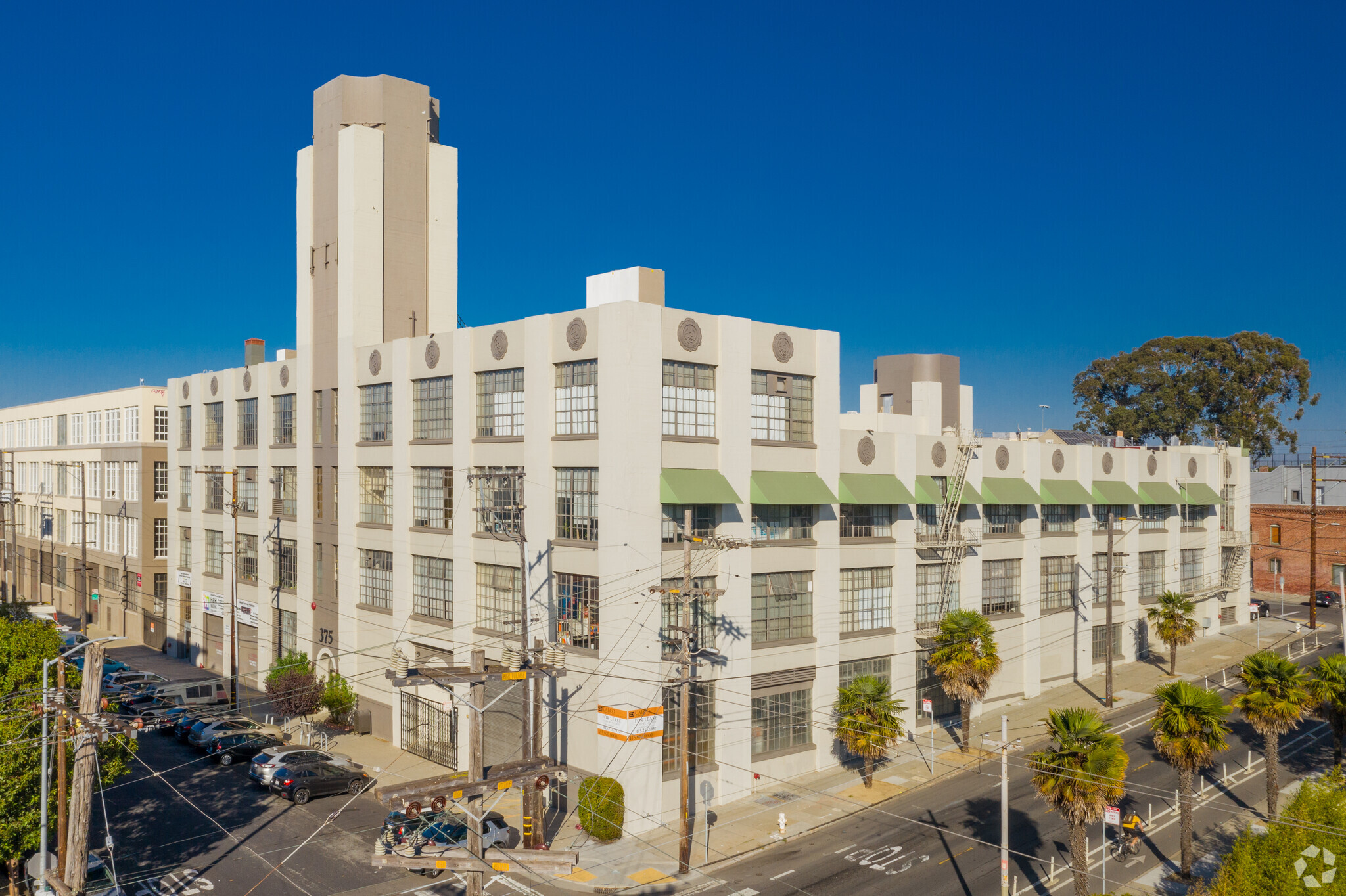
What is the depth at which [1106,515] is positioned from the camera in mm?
60250

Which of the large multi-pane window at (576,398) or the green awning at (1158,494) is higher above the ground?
the large multi-pane window at (576,398)

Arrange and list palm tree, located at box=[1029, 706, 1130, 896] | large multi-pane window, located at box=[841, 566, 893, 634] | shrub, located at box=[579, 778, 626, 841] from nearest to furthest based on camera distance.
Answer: palm tree, located at box=[1029, 706, 1130, 896], shrub, located at box=[579, 778, 626, 841], large multi-pane window, located at box=[841, 566, 893, 634]

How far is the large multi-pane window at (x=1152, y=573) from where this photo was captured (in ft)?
204

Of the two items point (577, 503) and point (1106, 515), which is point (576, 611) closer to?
point (577, 503)

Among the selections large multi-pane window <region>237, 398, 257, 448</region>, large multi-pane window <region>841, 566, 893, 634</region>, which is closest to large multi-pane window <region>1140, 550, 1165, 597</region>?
large multi-pane window <region>841, 566, 893, 634</region>

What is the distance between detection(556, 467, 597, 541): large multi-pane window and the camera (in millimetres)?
37594

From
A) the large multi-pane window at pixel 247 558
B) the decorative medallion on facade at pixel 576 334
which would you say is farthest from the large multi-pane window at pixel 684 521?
the large multi-pane window at pixel 247 558

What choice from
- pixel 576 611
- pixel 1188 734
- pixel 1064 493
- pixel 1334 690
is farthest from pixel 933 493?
pixel 576 611

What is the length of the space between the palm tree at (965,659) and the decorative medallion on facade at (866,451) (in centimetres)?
798

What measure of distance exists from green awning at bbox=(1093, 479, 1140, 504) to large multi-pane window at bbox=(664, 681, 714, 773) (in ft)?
95.5

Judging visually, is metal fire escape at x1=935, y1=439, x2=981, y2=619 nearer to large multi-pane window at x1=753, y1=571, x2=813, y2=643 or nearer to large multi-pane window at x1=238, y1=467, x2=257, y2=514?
large multi-pane window at x1=753, y1=571, x2=813, y2=643

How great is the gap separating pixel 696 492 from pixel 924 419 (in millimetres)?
22337

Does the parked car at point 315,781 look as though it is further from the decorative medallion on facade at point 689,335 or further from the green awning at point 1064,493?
the green awning at point 1064,493

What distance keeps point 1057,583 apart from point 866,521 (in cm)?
1667
